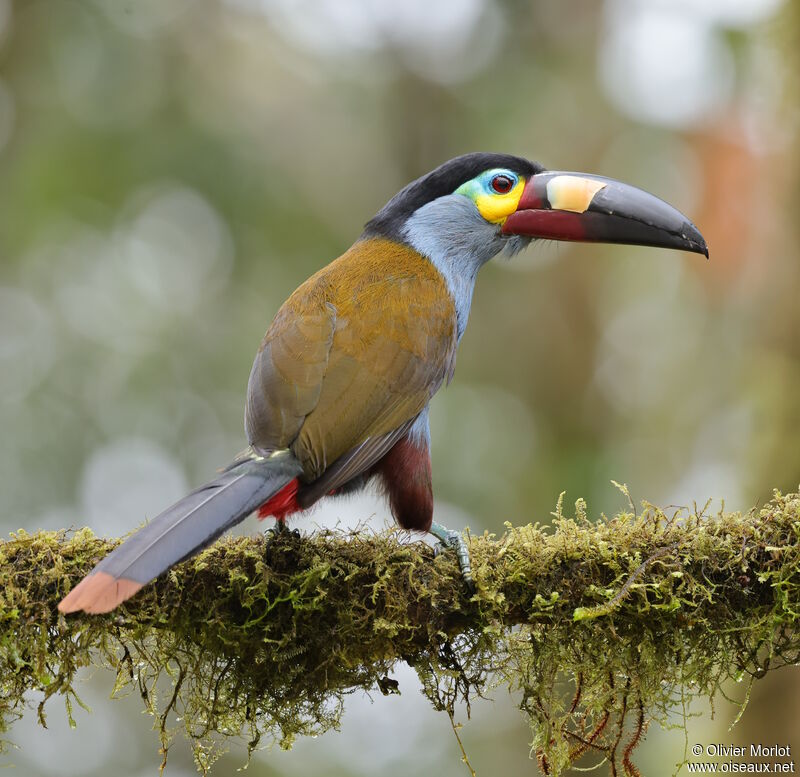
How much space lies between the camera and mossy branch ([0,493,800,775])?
98.2 inches

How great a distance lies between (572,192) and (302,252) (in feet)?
18.5

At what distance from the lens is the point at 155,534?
7.55 ft

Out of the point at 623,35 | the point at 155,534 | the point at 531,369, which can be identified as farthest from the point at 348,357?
the point at 623,35

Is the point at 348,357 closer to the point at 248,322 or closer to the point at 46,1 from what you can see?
the point at 248,322

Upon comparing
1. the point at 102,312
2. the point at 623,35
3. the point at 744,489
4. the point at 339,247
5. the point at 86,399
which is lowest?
the point at 744,489

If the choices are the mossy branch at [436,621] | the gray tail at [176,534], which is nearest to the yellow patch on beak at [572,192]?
the mossy branch at [436,621]

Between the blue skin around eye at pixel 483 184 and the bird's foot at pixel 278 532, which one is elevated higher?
the blue skin around eye at pixel 483 184

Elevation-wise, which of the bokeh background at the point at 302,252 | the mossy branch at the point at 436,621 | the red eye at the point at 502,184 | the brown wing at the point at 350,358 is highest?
the bokeh background at the point at 302,252

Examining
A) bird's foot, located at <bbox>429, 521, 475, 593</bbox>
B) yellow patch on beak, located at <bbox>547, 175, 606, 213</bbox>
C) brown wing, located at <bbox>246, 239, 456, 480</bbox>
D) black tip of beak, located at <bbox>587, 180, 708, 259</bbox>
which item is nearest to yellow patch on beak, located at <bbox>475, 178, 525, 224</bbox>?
yellow patch on beak, located at <bbox>547, 175, 606, 213</bbox>

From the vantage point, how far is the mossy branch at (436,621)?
2.49m

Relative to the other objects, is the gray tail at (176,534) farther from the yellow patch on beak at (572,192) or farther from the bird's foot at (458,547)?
the yellow patch on beak at (572,192)

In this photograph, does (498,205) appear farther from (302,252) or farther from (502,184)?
(302,252)

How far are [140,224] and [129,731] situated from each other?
175 inches

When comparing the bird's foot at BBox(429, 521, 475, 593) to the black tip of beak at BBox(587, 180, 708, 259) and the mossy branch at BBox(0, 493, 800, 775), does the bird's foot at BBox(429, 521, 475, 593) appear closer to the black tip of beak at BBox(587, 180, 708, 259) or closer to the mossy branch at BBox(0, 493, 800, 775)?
the mossy branch at BBox(0, 493, 800, 775)
